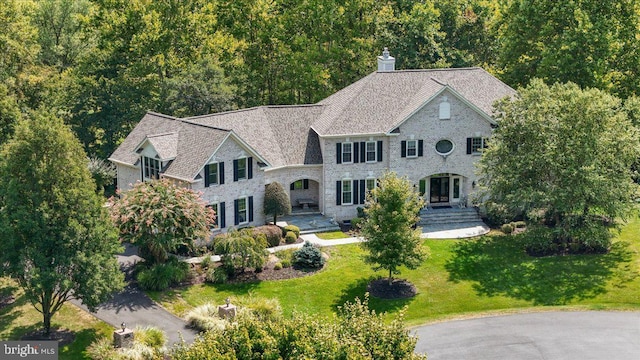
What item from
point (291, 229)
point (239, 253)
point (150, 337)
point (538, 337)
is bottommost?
point (538, 337)

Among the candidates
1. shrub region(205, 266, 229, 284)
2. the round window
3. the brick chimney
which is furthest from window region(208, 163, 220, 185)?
the brick chimney

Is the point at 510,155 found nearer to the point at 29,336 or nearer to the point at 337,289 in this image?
the point at 337,289

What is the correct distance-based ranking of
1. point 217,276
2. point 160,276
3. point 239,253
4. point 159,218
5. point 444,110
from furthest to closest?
point 444,110 → point 239,253 → point 217,276 → point 160,276 → point 159,218

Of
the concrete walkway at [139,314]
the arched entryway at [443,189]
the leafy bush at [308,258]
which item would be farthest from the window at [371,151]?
the concrete walkway at [139,314]

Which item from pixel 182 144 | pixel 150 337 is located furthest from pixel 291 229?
pixel 150 337

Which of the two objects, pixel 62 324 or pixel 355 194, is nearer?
pixel 62 324

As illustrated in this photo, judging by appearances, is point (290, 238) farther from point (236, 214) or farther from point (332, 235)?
point (236, 214)
